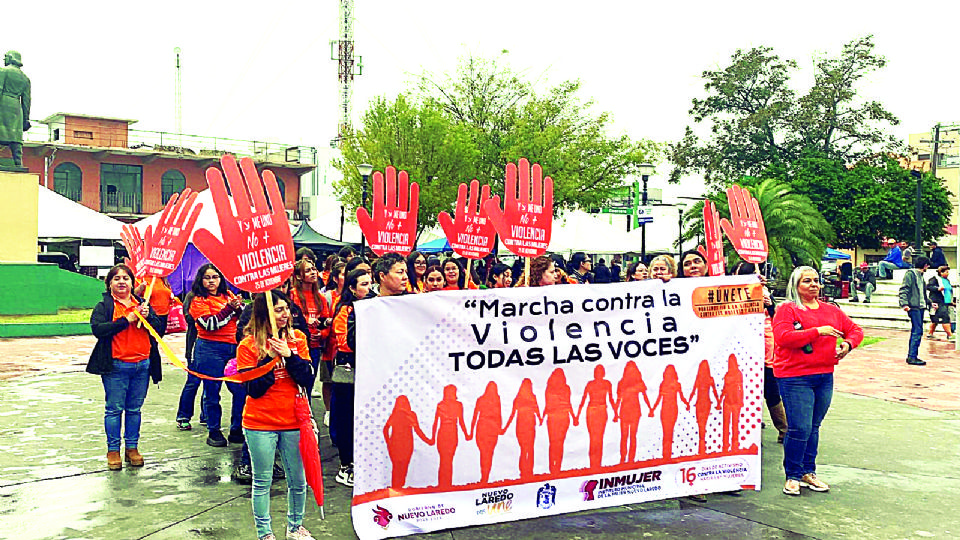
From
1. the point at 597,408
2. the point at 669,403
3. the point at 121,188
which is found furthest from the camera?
the point at 121,188

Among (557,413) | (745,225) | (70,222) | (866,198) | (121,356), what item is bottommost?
(557,413)

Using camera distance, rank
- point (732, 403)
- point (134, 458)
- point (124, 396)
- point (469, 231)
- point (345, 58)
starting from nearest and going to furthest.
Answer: point (732, 403)
point (124, 396)
point (134, 458)
point (469, 231)
point (345, 58)

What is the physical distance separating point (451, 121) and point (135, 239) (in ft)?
97.2

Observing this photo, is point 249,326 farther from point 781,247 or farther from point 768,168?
point 768,168

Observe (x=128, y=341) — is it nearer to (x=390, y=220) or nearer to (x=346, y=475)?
(x=346, y=475)

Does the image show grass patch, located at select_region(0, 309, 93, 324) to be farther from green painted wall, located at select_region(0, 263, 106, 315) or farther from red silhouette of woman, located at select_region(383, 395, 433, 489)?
red silhouette of woman, located at select_region(383, 395, 433, 489)

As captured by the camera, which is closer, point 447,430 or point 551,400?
point 447,430

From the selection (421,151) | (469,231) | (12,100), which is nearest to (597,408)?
(469,231)

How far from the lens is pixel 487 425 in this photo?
5418 millimetres

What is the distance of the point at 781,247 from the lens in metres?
32.4

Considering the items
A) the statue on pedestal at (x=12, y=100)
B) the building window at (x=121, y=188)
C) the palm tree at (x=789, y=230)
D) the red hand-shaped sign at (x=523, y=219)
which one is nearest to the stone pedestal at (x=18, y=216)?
the statue on pedestal at (x=12, y=100)

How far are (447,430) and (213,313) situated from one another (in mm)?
2964

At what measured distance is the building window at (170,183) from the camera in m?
51.6

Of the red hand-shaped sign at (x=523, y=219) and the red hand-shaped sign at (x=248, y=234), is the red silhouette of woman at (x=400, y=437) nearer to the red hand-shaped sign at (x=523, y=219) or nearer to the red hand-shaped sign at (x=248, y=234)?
the red hand-shaped sign at (x=248, y=234)
